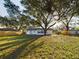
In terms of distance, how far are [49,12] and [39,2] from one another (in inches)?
82.3

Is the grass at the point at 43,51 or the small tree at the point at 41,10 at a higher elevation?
the small tree at the point at 41,10

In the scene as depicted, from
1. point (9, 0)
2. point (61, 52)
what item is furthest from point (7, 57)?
point (9, 0)

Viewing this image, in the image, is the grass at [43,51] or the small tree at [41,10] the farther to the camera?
the small tree at [41,10]

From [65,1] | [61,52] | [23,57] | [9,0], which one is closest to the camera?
[23,57]

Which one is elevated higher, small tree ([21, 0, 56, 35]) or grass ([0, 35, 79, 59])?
small tree ([21, 0, 56, 35])

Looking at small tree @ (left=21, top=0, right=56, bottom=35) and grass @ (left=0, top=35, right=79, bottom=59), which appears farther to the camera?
small tree @ (left=21, top=0, right=56, bottom=35)

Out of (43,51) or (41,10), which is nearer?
(43,51)

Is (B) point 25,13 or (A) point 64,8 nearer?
(A) point 64,8

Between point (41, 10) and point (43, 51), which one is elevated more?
point (41, 10)

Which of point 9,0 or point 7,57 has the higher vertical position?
point 9,0

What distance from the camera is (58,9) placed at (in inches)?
1126

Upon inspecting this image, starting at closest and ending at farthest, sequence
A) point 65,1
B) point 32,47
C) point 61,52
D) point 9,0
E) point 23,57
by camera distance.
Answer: point 23,57, point 61,52, point 32,47, point 65,1, point 9,0

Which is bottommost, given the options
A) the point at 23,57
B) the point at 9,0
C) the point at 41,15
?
the point at 23,57

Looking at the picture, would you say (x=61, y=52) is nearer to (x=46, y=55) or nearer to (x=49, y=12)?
(x=46, y=55)
